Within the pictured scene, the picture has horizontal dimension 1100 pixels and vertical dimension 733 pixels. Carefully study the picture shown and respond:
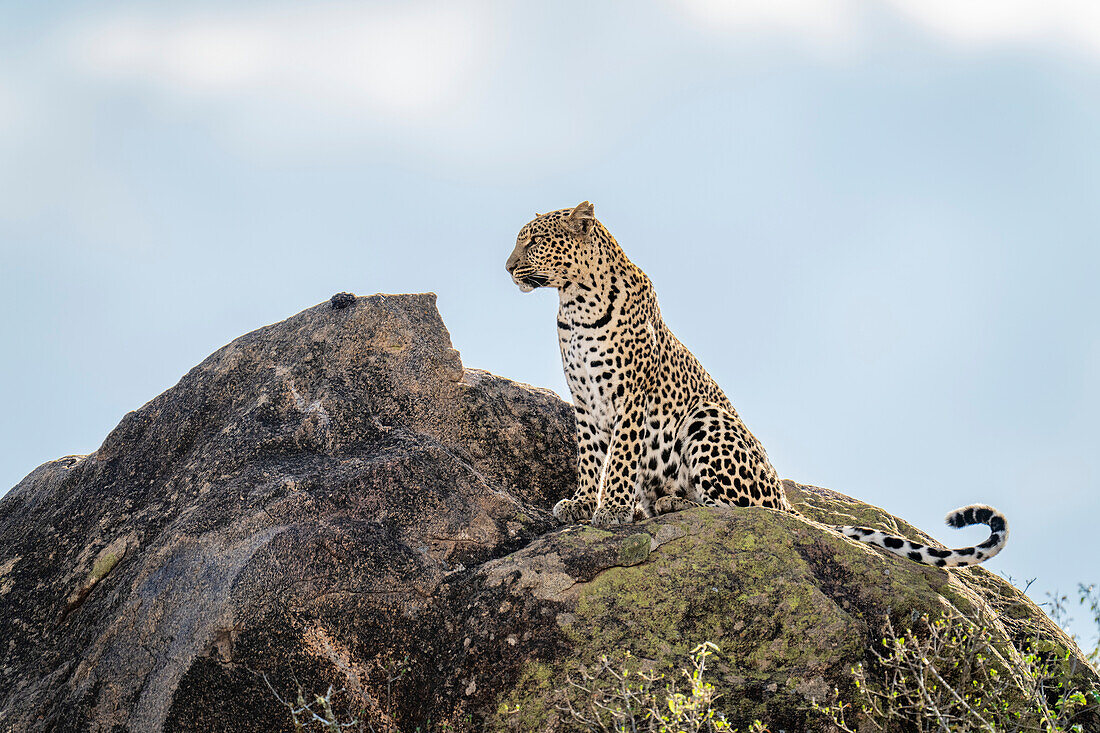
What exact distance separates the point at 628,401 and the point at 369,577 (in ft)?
11.1

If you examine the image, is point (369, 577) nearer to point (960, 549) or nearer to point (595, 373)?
point (595, 373)

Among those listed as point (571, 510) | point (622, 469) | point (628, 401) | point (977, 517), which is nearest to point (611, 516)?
point (571, 510)

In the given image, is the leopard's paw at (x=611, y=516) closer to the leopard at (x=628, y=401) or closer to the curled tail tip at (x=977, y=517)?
the leopard at (x=628, y=401)

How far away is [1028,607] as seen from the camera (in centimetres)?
891

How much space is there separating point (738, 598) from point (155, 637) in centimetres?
431

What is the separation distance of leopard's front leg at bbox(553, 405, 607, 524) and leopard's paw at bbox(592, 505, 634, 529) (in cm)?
37

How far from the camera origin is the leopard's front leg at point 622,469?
28.6 feet

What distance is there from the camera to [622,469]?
9.14 metres

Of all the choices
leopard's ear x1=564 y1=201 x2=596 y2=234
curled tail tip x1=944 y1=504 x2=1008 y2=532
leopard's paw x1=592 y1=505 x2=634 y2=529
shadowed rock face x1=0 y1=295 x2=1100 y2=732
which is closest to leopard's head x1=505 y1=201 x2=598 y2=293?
leopard's ear x1=564 y1=201 x2=596 y2=234

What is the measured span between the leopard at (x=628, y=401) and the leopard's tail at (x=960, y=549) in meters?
0.03

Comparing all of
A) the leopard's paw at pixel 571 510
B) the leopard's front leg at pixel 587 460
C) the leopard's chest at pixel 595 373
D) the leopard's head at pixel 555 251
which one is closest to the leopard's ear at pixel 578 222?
the leopard's head at pixel 555 251

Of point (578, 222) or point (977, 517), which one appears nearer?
point (977, 517)

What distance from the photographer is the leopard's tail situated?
8.04 metres

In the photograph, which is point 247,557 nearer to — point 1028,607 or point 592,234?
point 592,234
